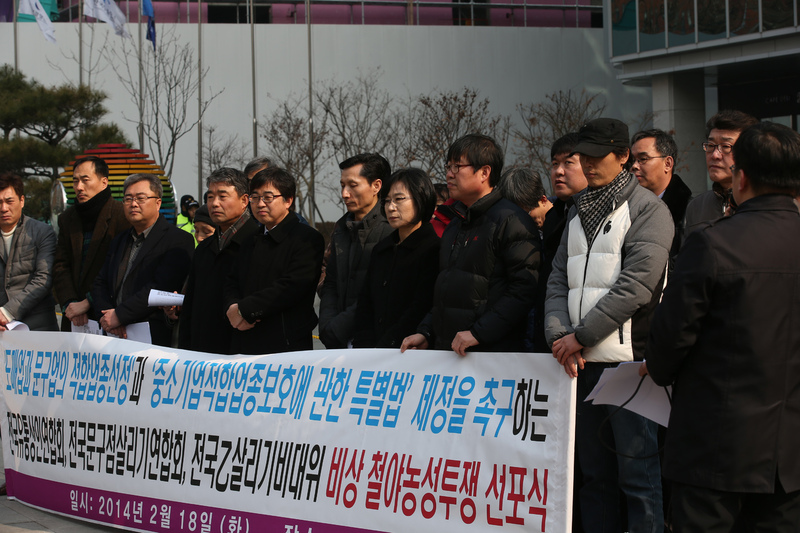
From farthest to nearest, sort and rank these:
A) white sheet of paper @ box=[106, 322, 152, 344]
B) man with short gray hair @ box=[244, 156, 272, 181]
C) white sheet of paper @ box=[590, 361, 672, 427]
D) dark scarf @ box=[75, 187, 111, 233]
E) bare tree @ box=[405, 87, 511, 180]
Answer: bare tree @ box=[405, 87, 511, 180], man with short gray hair @ box=[244, 156, 272, 181], dark scarf @ box=[75, 187, 111, 233], white sheet of paper @ box=[106, 322, 152, 344], white sheet of paper @ box=[590, 361, 672, 427]

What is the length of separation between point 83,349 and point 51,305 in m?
1.55

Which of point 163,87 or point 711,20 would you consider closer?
point 711,20

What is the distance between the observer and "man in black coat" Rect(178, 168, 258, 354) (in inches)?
241

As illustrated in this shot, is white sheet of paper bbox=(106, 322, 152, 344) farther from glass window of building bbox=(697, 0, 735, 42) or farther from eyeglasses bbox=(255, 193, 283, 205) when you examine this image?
glass window of building bbox=(697, 0, 735, 42)

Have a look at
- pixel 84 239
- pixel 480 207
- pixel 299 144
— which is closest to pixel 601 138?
pixel 480 207

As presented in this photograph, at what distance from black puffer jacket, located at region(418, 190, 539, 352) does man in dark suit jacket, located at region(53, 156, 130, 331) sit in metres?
3.19

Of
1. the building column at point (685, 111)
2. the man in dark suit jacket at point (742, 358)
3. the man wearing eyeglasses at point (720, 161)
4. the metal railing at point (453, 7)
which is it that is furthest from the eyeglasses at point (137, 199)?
the metal railing at point (453, 7)

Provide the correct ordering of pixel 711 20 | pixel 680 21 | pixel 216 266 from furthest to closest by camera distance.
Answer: pixel 680 21, pixel 711 20, pixel 216 266

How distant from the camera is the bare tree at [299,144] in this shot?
1303 inches

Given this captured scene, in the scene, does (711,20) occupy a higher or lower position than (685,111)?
higher

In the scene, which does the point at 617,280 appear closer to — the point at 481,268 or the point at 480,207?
the point at 481,268

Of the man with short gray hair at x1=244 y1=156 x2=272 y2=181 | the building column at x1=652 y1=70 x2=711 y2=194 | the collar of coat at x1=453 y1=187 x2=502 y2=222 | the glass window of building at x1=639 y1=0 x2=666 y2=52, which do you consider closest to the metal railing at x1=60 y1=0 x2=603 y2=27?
the glass window of building at x1=639 y1=0 x2=666 y2=52

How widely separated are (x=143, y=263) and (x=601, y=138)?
3.56m

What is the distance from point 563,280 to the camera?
4457 millimetres
